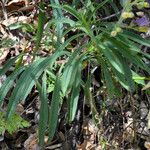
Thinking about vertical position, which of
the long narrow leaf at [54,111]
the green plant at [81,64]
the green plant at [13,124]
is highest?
the green plant at [81,64]

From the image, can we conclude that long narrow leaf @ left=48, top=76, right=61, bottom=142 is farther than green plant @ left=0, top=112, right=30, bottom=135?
No

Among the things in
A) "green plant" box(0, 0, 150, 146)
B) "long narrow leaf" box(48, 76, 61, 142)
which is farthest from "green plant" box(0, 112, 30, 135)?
"long narrow leaf" box(48, 76, 61, 142)

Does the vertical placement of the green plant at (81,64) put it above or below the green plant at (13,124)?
above

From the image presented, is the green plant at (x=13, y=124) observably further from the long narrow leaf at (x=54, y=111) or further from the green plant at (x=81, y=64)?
the long narrow leaf at (x=54, y=111)

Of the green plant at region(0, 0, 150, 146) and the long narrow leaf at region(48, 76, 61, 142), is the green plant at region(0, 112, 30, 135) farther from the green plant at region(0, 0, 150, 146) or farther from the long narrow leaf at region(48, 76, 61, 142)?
the long narrow leaf at region(48, 76, 61, 142)

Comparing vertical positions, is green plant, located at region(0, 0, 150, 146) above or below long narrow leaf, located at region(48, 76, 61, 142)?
above

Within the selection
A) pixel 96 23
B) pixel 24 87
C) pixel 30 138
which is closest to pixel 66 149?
pixel 30 138

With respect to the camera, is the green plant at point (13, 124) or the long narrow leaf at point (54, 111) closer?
the long narrow leaf at point (54, 111)

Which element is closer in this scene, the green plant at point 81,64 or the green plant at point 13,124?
the green plant at point 81,64

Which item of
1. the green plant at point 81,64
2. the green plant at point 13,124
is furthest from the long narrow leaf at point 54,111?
the green plant at point 13,124

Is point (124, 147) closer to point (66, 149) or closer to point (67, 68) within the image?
point (66, 149)

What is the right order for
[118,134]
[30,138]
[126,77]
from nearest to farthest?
[126,77], [118,134], [30,138]
